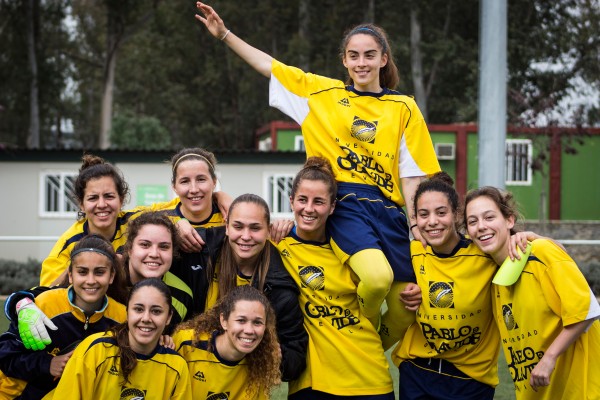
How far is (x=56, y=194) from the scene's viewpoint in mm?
17703

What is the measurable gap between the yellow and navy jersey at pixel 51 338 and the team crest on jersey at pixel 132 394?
1.19ft

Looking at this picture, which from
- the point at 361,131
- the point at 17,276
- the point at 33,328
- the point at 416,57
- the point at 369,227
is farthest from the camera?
the point at 416,57

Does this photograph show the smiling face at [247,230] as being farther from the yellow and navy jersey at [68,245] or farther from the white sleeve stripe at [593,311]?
the white sleeve stripe at [593,311]

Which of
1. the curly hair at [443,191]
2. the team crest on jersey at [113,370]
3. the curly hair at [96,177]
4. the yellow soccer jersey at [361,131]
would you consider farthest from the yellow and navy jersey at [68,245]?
the curly hair at [443,191]

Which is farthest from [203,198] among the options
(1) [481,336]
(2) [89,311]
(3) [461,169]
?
(3) [461,169]

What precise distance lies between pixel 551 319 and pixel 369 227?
996mm

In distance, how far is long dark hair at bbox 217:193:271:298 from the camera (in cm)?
425

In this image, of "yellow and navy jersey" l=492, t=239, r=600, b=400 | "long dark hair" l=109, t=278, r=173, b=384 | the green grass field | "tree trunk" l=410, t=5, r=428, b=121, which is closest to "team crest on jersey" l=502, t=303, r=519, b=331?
"yellow and navy jersey" l=492, t=239, r=600, b=400

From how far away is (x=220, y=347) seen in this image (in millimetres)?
4039

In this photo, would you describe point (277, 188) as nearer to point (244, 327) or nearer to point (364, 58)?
point (364, 58)

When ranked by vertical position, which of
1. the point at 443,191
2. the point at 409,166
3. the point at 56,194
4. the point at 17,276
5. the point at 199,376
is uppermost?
the point at 409,166

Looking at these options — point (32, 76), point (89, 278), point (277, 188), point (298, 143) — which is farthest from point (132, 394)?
point (32, 76)

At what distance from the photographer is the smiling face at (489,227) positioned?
4047 millimetres

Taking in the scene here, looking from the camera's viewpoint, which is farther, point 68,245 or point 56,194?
point 56,194
